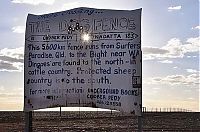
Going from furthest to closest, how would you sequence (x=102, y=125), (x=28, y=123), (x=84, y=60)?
(x=102, y=125) < (x=28, y=123) < (x=84, y=60)

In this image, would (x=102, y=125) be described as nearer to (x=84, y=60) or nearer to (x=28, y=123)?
(x=28, y=123)

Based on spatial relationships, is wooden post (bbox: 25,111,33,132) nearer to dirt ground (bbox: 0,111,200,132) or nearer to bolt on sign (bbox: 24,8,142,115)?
bolt on sign (bbox: 24,8,142,115)

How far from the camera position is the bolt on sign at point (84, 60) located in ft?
17.3

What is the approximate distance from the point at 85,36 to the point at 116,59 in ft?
1.75

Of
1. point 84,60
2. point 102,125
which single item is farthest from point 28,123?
point 102,125

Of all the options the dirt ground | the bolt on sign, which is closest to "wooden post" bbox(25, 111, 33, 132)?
the bolt on sign

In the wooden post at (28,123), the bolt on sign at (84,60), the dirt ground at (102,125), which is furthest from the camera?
the dirt ground at (102,125)

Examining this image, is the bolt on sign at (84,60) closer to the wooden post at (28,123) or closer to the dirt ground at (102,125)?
the wooden post at (28,123)

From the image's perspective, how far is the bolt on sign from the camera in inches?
208

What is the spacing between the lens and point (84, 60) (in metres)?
5.46

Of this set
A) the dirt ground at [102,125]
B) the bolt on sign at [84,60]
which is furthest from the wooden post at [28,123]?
the dirt ground at [102,125]

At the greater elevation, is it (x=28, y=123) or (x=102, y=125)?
(x=28, y=123)

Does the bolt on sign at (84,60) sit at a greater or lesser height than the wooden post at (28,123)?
greater

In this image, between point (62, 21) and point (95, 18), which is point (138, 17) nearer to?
point (95, 18)
